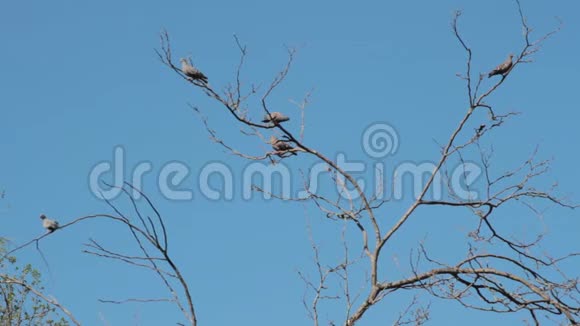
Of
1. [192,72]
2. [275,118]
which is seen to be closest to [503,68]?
[275,118]

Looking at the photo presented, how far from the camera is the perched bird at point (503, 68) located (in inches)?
216

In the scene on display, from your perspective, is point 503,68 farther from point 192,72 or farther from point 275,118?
point 192,72

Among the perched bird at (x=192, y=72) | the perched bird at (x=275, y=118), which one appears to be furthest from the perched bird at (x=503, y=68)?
the perched bird at (x=192, y=72)

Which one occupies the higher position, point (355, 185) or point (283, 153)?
point (283, 153)

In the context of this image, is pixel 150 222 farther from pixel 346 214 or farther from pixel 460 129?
pixel 460 129

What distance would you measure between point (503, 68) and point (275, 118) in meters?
1.63

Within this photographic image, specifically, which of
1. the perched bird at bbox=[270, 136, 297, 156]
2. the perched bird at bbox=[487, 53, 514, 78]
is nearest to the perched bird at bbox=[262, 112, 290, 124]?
the perched bird at bbox=[270, 136, 297, 156]

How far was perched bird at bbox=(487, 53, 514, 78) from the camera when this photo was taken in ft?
18.0

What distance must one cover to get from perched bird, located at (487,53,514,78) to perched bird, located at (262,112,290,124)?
56.7 inches

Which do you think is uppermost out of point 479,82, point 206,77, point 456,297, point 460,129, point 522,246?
point 206,77

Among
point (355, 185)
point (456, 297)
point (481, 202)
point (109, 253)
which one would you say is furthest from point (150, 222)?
point (481, 202)

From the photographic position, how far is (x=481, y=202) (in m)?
4.96

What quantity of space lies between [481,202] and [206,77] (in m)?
2.09

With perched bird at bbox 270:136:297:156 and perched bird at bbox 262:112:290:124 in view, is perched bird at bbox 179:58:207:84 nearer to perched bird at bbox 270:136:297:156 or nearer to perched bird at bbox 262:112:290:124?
perched bird at bbox 262:112:290:124
